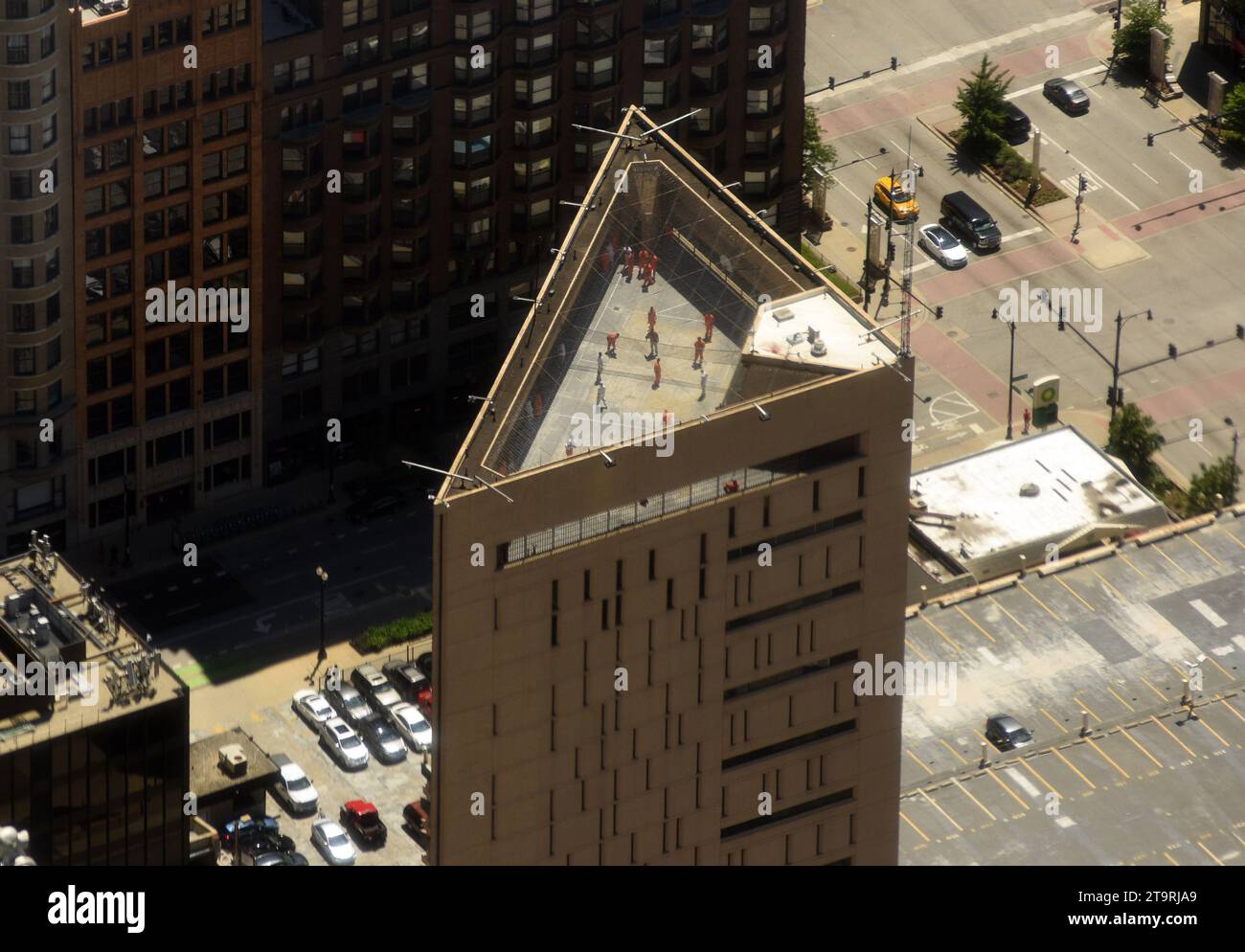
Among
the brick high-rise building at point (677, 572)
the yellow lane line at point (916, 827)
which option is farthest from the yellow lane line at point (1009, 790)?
the brick high-rise building at point (677, 572)

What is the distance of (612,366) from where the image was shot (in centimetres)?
12250

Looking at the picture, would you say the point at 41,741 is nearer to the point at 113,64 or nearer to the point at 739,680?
the point at 739,680

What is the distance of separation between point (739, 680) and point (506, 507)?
13.5 m

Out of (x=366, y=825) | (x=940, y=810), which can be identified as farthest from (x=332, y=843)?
(x=940, y=810)

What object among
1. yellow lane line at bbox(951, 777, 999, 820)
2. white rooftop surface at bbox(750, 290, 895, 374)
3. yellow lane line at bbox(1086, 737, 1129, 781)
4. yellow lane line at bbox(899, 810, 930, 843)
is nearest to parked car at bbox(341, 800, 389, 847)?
yellow lane line at bbox(899, 810, 930, 843)

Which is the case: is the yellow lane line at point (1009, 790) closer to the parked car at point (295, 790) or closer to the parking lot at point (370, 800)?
the parking lot at point (370, 800)

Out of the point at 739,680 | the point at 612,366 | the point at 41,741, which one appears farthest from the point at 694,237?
the point at 41,741

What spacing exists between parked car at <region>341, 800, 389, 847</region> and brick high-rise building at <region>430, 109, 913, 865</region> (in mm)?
68680

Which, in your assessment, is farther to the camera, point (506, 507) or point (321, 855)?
point (321, 855)

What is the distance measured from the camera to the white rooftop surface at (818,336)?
118438 mm

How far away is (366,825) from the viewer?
194250 millimetres

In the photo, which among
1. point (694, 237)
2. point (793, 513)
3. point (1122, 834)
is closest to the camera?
point (793, 513)

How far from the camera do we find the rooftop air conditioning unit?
629 ft

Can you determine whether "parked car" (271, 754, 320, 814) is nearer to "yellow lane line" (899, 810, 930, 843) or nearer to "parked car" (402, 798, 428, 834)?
"parked car" (402, 798, 428, 834)
